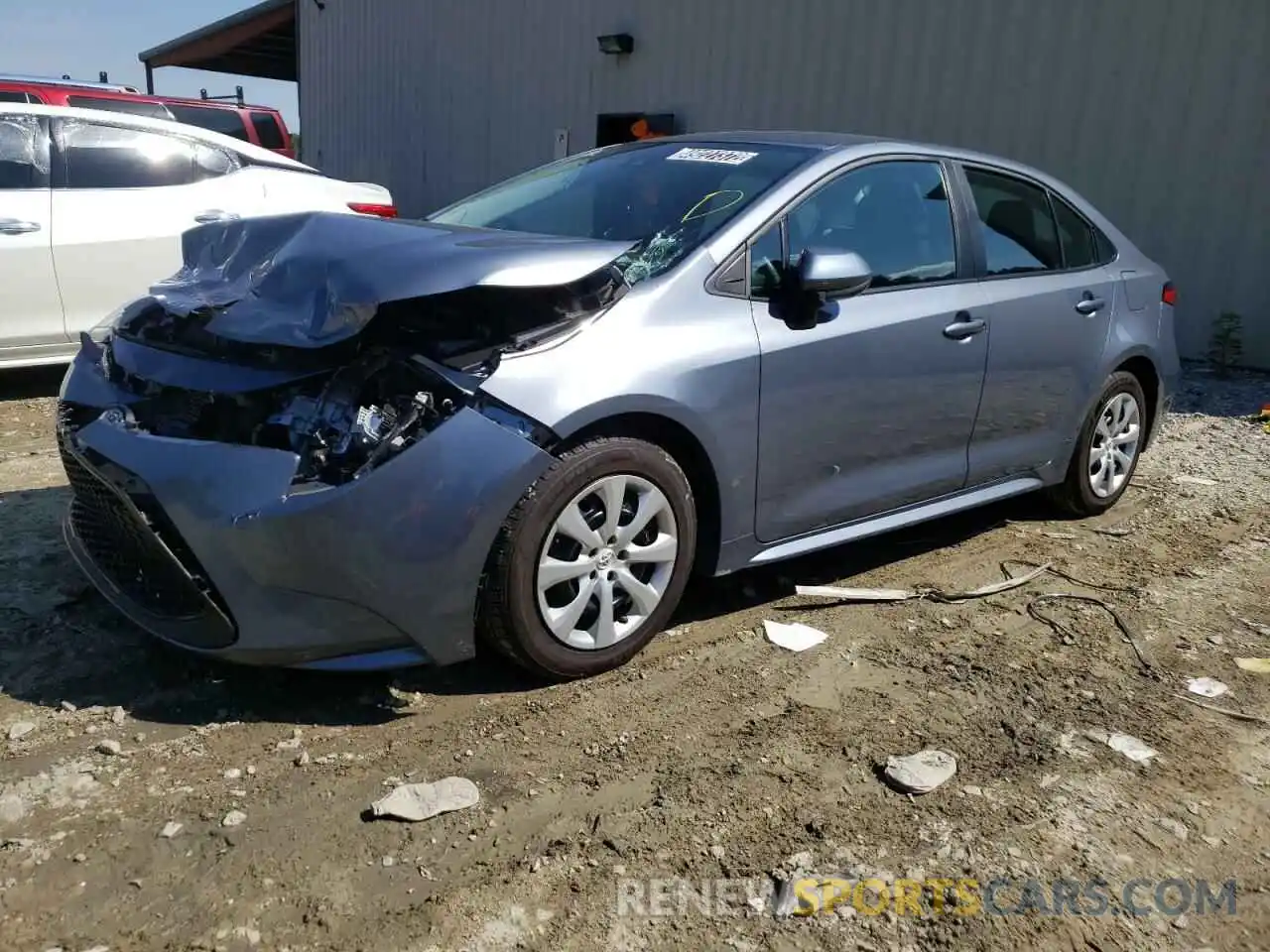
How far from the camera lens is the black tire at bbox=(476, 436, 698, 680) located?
→ 9.30ft

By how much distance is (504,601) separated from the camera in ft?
9.39

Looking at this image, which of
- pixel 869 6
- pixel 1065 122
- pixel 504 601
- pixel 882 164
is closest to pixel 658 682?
pixel 504 601

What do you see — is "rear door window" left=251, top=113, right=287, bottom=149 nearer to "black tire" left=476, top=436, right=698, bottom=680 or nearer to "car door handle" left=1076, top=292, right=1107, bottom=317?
"car door handle" left=1076, top=292, right=1107, bottom=317

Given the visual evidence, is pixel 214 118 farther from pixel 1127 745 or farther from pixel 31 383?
pixel 1127 745

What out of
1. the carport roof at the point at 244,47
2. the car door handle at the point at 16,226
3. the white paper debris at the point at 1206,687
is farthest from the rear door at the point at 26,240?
the carport roof at the point at 244,47

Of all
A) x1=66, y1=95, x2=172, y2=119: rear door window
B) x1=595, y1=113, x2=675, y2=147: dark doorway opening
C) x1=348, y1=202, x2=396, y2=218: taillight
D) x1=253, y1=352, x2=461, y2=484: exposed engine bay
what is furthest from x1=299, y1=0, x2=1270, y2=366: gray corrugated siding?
x1=253, y1=352, x2=461, y2=484: exposed engine bay

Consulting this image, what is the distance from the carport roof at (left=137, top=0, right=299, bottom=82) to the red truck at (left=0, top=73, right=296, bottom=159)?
7468 mm

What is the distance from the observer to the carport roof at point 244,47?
20.9 metres

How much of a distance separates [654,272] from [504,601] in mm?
1079

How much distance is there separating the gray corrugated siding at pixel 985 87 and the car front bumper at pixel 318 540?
7.36m

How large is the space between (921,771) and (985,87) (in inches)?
316

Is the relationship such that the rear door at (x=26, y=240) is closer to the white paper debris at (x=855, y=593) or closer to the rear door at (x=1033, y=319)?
the white paper debris at (x=855, y=593)

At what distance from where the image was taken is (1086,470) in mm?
4832

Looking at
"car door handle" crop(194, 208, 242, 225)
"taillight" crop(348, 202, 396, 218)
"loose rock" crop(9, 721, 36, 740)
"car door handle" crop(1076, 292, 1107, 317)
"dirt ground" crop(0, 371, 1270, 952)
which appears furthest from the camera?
"taillight" crop(348, 202, 396, 218)
